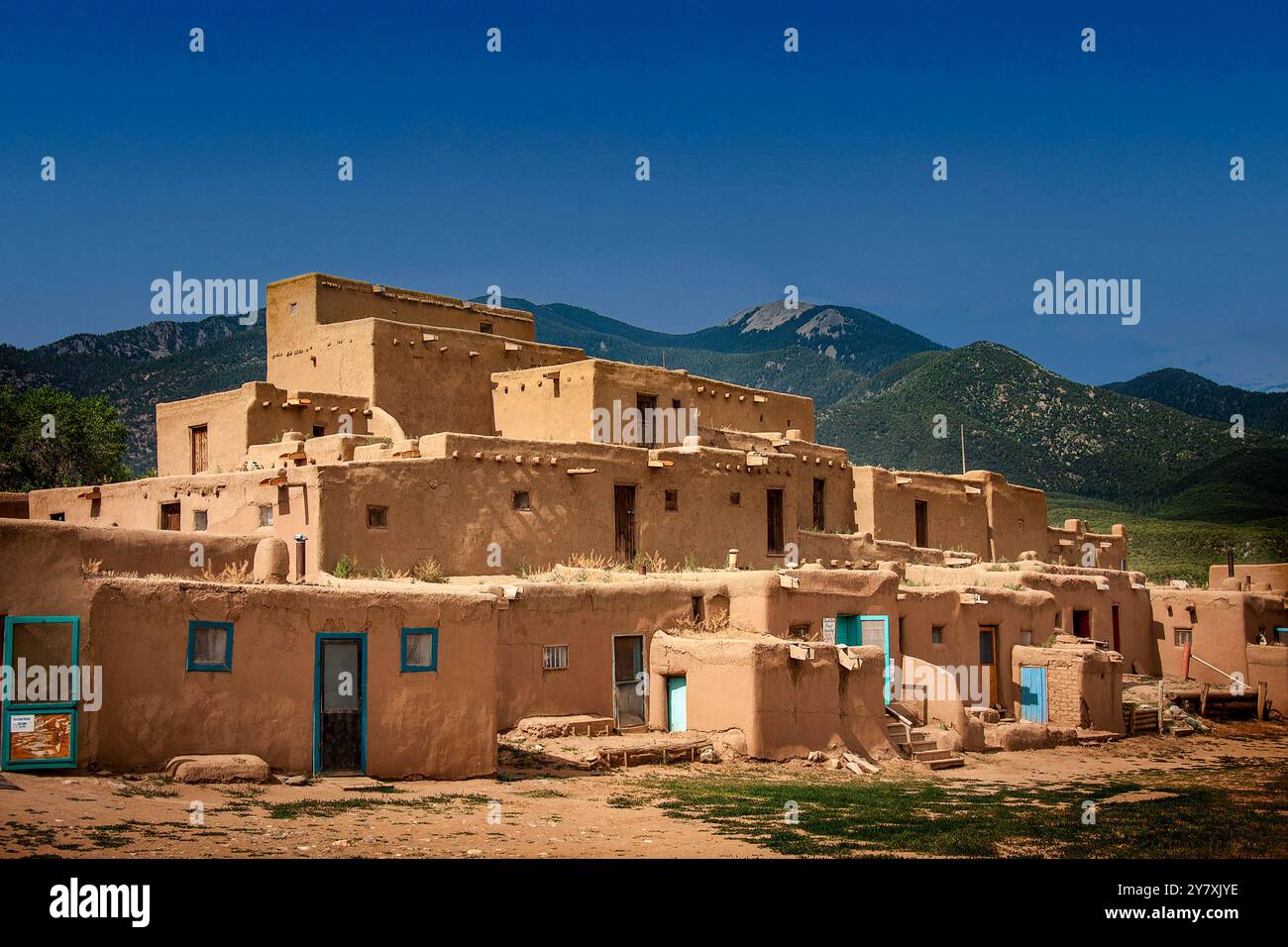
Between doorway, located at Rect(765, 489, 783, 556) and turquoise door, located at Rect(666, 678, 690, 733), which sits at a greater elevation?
doorway, located at Rect(765, 489, 783, 556)

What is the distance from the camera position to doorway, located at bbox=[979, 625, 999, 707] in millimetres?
29406

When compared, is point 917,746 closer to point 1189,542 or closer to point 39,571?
point 39,571

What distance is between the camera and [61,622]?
14680 millimetres

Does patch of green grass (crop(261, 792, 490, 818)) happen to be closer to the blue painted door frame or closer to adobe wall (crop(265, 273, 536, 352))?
the blue painted door frame

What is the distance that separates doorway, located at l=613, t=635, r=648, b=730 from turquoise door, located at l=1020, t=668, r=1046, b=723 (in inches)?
404

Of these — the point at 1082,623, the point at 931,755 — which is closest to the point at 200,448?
the point at 931,755

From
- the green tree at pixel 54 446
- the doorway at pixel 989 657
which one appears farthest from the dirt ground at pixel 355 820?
the green tree at pixel 54 446

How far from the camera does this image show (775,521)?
33250 millimetres

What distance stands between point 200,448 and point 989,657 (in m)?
18.6

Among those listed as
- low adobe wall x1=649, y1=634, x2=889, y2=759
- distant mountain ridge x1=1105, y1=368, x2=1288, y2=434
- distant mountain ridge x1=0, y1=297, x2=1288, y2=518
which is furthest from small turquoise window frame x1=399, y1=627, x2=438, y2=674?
distant mountain ridge x1=1105, y1=368, x2=1288, y2=434

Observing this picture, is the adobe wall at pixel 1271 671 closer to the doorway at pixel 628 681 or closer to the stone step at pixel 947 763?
the stone step at pixel 947 763
